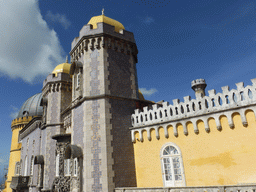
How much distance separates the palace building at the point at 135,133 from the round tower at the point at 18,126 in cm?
1886

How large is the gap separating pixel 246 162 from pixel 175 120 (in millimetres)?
3796

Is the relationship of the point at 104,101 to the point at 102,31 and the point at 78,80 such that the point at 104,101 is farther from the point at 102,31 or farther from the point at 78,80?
the point at 102,31

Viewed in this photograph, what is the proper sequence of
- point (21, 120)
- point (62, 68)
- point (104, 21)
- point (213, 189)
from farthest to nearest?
point (21, 120) → point (62, 68) → point (104, 21) → point (213, 189)

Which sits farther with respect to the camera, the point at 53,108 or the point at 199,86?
the point at 53,108

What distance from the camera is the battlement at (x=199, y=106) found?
911 centimetres

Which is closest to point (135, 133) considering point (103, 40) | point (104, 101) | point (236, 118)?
point (104, 101)

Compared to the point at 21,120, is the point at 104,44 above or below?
below

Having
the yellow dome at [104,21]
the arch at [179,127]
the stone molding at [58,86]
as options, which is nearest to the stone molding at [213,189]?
the arch at [179,127]

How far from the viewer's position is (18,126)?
34.4m

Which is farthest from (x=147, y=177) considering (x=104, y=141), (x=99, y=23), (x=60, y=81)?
(x=60, y=81)

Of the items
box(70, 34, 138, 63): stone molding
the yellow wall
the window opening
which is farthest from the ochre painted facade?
the yellow wall

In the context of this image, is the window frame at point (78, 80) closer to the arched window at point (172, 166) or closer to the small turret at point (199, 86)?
the arched window at point (172, 166)

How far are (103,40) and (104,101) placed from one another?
14.4 feet

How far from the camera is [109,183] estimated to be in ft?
36.6
